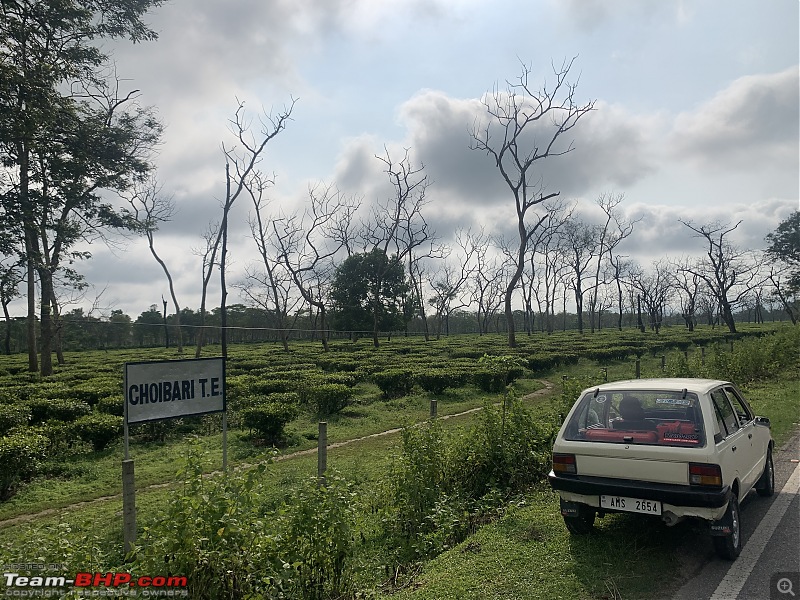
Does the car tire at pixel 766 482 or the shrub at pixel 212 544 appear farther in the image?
the car tire at pixel 766 482

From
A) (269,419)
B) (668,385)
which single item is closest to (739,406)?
(668,385)

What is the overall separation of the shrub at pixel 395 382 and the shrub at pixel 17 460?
1023cm

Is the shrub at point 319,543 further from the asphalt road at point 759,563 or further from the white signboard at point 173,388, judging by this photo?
the asphalt road at point 759,563

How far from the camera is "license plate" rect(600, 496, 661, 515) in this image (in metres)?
4.30

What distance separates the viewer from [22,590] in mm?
2744

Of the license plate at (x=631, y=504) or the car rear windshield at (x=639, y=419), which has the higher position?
the car rear windshield at (x=639, y=419)

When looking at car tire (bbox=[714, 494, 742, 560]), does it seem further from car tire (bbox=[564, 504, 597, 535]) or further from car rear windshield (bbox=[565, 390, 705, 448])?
car tire (bbox=[564, 504, 597, 535])

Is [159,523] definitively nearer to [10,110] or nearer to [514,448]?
[514,448]

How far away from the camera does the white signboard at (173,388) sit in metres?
5.20

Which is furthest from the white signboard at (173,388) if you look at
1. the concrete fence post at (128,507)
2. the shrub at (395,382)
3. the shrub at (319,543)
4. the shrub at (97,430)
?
the shrub at (395,382)

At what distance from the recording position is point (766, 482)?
6.07m
